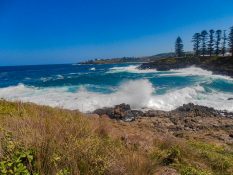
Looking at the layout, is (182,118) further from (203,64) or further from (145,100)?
(203,64)

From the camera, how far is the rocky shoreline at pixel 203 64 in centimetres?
6129

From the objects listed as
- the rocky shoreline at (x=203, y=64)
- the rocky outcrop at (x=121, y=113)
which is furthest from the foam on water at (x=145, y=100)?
the rocky shoreline at (x=203, y=64)

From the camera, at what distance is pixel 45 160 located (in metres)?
4.03

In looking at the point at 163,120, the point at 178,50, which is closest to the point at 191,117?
the point at 163,120

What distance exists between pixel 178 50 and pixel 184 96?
8842 cm

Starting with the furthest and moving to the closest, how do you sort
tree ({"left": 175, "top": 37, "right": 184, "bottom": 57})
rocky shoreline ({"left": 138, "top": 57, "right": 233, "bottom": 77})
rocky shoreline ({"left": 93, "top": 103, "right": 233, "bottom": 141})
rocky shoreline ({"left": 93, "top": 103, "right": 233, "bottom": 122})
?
tree ({"left": 175, "top": 37, "right": 184, "bottom": 57}), rocky shoreline ({"left": 138, "top": 57, "right": 233, "bottom": 77}), rocky shoreline ({"left": 93, "top": 103, "right": 233, "bottom": 122}), rocky shoreline ({"left": 93, "top": 103, "right": 233, "bottom": 141})

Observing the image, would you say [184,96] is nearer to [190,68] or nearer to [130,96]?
[130,96]

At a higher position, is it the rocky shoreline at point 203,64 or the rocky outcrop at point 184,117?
the rocky outcrop at point 184,117

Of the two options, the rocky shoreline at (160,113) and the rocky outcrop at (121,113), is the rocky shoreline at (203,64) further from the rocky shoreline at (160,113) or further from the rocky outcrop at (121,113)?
the rocky outcrop at (121,113)

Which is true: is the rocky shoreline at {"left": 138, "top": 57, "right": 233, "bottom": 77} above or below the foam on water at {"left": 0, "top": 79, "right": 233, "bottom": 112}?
below

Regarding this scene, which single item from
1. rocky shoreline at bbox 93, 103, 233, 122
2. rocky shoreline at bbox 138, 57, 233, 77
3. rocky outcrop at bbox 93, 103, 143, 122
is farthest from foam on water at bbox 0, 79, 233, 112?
rocky shoreline at bbox 138, 57, 233, 77

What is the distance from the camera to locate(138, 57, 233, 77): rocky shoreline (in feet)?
201

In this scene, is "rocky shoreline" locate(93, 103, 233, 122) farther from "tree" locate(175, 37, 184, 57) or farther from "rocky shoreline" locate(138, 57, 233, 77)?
"tree" locate(175, 37, 184, 57)

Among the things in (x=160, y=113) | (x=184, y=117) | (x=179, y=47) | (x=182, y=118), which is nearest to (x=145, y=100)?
(x=160, y=113)
